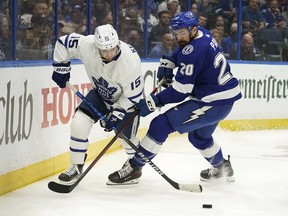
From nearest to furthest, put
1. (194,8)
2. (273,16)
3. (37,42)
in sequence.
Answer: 1. (37,42)
2. (194,8)
3. (273,16)

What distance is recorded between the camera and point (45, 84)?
4.86 metres

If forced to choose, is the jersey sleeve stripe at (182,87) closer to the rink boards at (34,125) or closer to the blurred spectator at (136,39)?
the rink boards at (34,125)

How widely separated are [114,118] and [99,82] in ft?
0.77

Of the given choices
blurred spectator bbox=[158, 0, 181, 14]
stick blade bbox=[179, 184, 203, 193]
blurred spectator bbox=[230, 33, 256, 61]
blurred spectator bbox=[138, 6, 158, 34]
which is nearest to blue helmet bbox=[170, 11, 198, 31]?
stick blade bbox=[179, 184, 203, 193]

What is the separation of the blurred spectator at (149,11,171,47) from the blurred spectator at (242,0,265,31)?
108cm

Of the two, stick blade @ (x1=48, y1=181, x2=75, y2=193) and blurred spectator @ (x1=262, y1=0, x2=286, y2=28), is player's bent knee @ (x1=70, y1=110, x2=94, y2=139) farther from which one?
blurred spectator @ (x1=262, y1=0, x2=286, y2=28)

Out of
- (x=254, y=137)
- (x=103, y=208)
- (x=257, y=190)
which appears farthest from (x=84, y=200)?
(x=254, y=137)

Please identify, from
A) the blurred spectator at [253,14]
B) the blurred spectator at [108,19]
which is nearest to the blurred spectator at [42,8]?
the blurred spectator at [108,19]

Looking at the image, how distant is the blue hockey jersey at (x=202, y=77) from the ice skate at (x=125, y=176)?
542 millimetres

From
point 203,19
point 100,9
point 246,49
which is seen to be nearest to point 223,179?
point 100,9

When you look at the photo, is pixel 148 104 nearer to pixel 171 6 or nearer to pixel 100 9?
pixel 100 9

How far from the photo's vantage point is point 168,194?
4.48 m

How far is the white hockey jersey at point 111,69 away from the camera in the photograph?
4473mm

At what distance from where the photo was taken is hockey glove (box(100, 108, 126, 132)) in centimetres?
458
